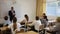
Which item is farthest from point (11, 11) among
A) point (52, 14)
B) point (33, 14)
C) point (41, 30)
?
point (41, 30)

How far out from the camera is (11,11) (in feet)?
31.3

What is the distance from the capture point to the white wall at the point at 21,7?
32.0 ft

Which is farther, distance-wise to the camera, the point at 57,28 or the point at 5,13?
the point at 5,13

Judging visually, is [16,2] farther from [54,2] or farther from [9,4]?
[54,2]

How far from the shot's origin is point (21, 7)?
34.4 ft

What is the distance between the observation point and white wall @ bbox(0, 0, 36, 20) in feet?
32.0

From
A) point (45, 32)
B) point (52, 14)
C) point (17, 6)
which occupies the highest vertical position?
point (17, 6)

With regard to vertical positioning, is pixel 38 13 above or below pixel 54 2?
below

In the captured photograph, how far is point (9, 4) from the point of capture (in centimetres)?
991

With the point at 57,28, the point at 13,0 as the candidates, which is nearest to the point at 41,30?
the point at 57,28

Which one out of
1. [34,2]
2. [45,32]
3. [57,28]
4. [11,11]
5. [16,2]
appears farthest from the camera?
[34,2]

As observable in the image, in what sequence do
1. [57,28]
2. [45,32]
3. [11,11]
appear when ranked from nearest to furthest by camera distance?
1. [57,28]
2. [45,32]
3. [11,11]

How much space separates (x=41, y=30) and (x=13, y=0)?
4644 mm

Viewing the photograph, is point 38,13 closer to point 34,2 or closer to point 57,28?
point 34,2
